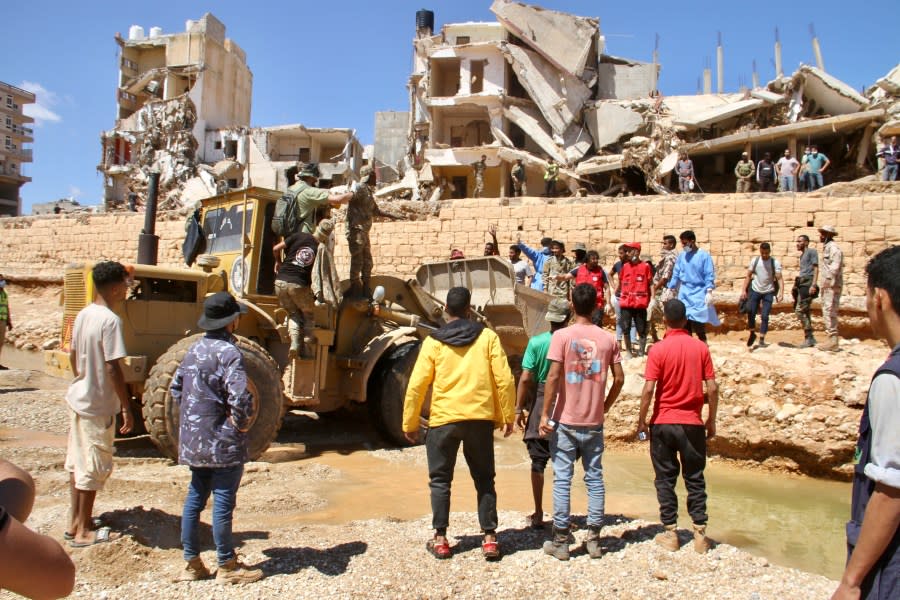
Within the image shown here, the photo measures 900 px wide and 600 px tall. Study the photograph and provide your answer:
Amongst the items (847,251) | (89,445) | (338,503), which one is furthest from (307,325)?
(847,251)

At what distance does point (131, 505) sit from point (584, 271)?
684cm

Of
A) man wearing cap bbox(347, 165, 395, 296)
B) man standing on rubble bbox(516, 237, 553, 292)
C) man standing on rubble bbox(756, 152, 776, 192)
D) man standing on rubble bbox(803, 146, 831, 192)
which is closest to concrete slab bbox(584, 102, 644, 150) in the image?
man standing on rubble bbox(756, 152, 776, 192)

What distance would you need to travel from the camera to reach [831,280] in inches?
349

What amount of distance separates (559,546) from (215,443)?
6.97ft

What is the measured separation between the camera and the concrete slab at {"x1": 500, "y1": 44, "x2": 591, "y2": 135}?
27250mm

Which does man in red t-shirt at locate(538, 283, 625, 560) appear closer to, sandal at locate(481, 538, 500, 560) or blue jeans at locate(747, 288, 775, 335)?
sandal at locate(481, 538, 500, 560)

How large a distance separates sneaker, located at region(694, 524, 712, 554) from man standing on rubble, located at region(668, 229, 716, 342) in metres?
4.57

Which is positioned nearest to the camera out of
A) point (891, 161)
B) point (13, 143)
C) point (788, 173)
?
point (891, 161)

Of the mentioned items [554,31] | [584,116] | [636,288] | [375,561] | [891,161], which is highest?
[554,31]

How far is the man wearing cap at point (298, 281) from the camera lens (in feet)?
21.0

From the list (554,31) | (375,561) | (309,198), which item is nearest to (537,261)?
(309,198)

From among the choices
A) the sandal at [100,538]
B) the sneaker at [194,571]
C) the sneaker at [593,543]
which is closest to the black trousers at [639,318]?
the sneaker at [593,543]

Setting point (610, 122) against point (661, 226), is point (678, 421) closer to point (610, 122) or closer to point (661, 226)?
point (661, 226)

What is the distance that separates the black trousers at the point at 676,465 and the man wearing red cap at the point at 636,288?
204 inches
